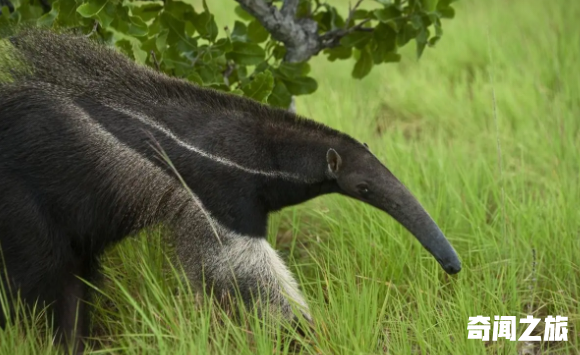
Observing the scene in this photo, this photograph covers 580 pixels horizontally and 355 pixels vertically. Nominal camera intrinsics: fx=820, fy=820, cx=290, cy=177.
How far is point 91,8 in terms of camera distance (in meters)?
4.36

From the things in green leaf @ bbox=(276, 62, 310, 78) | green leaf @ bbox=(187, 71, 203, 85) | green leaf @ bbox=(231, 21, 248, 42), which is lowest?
green leaf @ bbox=(187, 71, 203, 85)

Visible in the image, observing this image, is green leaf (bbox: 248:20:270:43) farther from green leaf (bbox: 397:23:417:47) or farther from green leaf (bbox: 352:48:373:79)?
green leaf (bbox: 397:23:417:47)

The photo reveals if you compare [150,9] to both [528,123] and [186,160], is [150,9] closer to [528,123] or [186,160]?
[186,160]

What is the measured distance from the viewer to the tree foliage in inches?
181

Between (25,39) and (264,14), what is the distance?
157 cm

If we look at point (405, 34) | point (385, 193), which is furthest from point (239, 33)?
point (385, 193)

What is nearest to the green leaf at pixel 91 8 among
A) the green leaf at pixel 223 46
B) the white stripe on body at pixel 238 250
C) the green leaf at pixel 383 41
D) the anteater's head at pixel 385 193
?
the white stripe on body at pixel 238 250

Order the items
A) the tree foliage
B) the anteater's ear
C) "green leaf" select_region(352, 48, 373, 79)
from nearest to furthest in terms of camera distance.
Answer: the anteater's ear, the tree foliage, "green leaf" select_region(352, 48, 373, 79)

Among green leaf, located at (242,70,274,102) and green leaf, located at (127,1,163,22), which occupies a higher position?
green leaf, located at (127,1,163,22)

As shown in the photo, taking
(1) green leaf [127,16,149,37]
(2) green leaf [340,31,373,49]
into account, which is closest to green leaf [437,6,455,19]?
(2) green leaf [340,31,373,49]

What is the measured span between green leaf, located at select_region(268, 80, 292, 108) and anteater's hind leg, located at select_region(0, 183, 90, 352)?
167 centimetres

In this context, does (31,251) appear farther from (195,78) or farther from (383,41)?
(383,41)

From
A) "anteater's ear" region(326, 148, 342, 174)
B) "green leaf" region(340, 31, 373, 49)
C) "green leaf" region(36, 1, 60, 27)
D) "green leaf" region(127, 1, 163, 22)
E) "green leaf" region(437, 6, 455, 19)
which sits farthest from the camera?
"green leaf" region(340, 31, 373, 49)

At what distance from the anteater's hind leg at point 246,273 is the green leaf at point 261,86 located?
120cm
